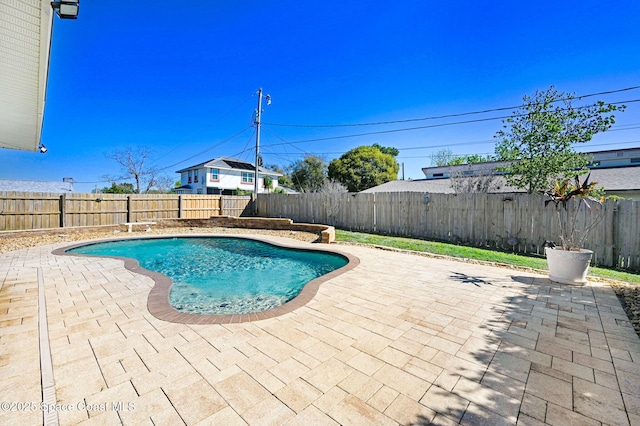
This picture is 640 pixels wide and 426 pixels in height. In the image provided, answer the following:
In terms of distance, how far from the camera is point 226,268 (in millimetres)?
7051

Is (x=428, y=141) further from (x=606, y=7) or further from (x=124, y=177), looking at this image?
(x=124, y=177)

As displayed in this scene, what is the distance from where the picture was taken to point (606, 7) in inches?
275

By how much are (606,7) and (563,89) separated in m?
2.03

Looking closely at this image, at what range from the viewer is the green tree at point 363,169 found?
26078mm

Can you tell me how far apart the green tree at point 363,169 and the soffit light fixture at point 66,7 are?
24337 millimetres

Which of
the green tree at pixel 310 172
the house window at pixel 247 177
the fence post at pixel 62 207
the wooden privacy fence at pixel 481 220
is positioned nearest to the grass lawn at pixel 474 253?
the wooden privacy fence at pixel 481 220

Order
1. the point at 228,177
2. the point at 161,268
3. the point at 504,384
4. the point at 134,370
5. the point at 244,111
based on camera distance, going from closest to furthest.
→ the point at 504,384 → the point at 134,370 → the point at 161,268 → the point at 244,111 → the point at 228,177

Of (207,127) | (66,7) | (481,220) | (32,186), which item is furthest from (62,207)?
(32,186)

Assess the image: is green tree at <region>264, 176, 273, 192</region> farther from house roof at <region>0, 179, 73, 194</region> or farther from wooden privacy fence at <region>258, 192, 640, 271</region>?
wooden privacy fence at <region>258, 192, 640, 271</region>

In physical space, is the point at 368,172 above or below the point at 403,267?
above

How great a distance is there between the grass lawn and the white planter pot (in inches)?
49.8

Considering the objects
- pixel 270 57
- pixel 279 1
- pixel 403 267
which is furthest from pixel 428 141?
pixel 403 267

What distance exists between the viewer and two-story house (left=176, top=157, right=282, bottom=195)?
29469 mm

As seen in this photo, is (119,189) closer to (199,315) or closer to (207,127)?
(207,127)
